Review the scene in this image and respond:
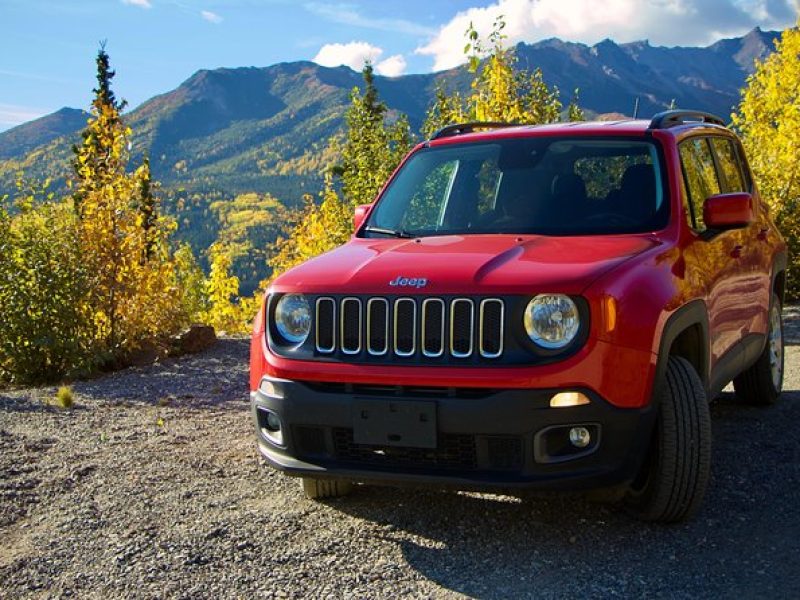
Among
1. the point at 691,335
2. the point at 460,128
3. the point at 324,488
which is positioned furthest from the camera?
the point at 460,128

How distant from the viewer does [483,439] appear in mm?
3686

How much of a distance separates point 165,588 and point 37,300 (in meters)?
7.25

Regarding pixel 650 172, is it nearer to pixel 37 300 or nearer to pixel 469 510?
pixel 469 510

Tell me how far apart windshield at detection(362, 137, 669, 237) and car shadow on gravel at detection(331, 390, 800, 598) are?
4.59ft

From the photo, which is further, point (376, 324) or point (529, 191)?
point (529, 191)

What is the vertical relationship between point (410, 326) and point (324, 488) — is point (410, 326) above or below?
above

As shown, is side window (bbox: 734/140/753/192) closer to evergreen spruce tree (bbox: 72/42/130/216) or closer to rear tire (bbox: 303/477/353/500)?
rear tire (bbox: 303/477/353/500)

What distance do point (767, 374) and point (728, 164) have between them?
1.67m

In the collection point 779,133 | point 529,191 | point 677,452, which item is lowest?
point 677,452

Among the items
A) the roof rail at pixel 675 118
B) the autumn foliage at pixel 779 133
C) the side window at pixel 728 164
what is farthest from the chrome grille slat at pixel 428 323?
the autumn foliage at pixel 779 133

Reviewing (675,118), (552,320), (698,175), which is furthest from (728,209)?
(552,320)

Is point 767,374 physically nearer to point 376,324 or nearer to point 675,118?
point 675,118

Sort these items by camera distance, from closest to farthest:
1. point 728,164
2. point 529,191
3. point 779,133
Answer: point 529,191
point 728,164
point 779,133

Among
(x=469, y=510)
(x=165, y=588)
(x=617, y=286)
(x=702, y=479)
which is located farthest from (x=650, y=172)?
(x=165, y=588)
